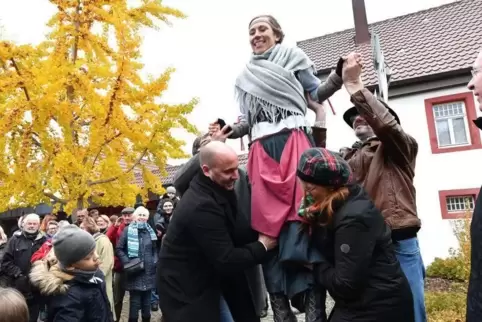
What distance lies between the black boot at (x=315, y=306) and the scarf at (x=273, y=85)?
0.87 m

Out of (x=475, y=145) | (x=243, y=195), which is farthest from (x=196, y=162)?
(x=475, y=145)

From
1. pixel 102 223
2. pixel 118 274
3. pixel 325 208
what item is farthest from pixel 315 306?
pixel 102 223

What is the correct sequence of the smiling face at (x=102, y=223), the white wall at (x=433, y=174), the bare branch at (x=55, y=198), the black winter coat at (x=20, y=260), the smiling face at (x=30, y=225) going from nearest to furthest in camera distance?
1. the black winter coat at (x=20, y=260)
2. the smiling face at (x=30, y=225)
3. the smiling face at (x=102, y=223)
4. the bare branch at (x=55, y=198)
5. the white wall at (x=433, y=174)

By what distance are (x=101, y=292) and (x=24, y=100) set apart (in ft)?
15.6

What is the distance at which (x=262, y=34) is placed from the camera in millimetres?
2500

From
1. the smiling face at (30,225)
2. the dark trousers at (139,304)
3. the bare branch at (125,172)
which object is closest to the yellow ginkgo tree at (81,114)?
the bare branch at (125,172)

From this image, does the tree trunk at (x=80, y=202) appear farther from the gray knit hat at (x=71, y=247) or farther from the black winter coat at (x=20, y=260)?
the gray knit hat at (x=71, y=247)

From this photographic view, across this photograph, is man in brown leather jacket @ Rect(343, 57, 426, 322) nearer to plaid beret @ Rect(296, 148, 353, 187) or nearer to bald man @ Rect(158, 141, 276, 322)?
plaid beret @ Rect(296, 148, 353, 187)

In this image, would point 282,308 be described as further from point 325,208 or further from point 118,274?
point 118,274

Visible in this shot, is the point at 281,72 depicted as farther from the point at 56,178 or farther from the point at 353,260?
the point at 56,178

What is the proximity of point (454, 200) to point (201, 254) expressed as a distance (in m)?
11.8

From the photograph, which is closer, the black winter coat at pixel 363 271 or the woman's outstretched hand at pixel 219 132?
the black winter coat at pixel 363 271

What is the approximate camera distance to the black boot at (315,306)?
2.07m

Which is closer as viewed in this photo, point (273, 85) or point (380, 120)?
point (380, 120)
